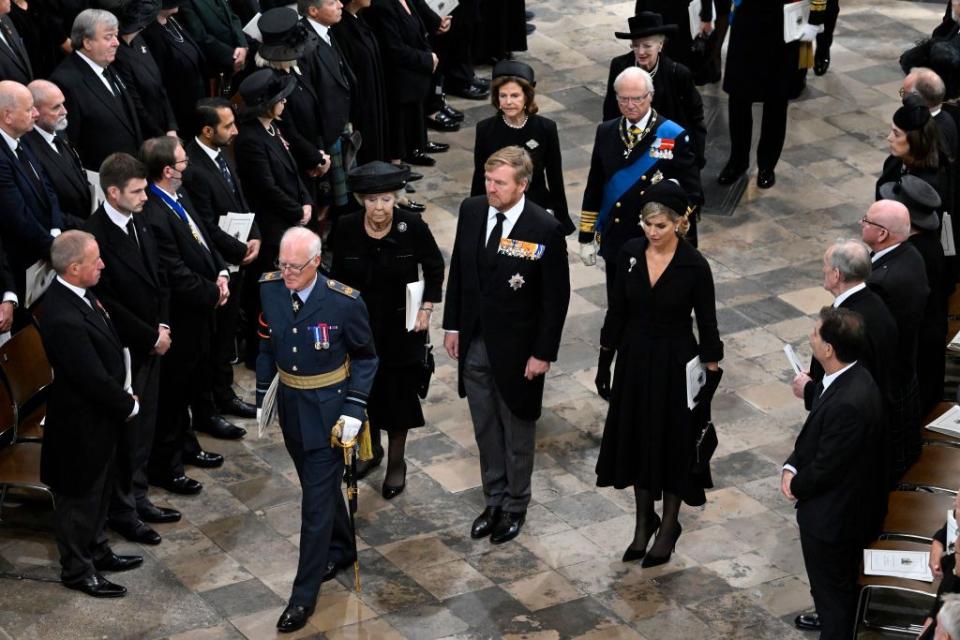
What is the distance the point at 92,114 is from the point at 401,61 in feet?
9.59

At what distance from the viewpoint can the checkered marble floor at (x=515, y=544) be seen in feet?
25.1

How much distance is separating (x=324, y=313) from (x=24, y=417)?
2.01m

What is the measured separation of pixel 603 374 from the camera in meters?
9.49

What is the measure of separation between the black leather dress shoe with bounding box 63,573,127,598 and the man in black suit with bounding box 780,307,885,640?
306 centimetres

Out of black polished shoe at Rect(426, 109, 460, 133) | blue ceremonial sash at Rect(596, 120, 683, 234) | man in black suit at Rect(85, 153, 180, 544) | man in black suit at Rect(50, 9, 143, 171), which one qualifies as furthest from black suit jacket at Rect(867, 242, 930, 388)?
black polished shoe at Rect(426, 109, 460, 133)

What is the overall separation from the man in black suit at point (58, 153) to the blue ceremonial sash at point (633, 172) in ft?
9.19

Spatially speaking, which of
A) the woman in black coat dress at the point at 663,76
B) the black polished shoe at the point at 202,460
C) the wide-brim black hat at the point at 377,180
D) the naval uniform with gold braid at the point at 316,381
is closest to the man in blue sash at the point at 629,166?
the woman in black coat dress at the point at 663,76

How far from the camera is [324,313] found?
7.42m

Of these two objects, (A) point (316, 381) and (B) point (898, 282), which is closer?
(A) point (316, 381)

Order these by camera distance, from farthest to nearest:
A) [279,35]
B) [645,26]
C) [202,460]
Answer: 1. [645,26]
2. [279,35]
3. [202,460]

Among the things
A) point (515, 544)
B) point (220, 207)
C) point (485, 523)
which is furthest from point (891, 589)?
point (220, 207)

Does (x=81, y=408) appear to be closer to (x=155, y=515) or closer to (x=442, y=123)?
(x=155, y=515)

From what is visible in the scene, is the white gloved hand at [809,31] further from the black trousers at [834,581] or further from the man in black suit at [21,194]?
the man in black suit at [21,194]

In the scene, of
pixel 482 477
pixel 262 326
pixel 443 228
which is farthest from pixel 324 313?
pixel 443 228
